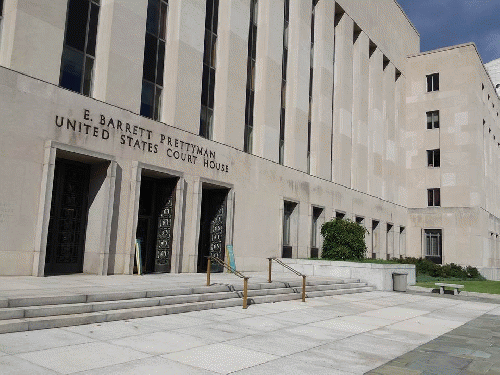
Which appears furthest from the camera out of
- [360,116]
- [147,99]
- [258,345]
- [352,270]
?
[360,116]

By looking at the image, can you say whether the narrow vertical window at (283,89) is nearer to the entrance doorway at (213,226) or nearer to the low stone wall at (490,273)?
the entrance doorway at (213,226)

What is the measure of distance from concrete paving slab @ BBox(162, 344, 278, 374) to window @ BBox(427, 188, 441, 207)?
4143 cm

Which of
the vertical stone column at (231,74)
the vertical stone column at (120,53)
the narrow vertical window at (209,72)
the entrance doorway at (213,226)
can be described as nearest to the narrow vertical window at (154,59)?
the vertical stone column at (120,53)

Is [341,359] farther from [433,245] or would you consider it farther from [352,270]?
[433,245]

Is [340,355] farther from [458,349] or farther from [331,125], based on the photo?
[331,125]

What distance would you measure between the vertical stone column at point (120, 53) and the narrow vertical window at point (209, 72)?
162 inches

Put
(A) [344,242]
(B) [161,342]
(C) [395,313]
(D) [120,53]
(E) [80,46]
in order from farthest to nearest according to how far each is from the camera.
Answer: (A) [344,242]
(D) [120,53]
(E) [80,46]
(C) [395,313]
(B) [161,342]

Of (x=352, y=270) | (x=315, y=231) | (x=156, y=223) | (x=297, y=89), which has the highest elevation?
(x=297, y=89)

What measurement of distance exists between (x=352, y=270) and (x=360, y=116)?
679 inches

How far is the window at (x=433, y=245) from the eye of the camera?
147 feet

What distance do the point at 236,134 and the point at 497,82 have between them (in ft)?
278

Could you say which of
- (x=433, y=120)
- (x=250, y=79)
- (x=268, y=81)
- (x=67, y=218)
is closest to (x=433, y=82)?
(x=433, y=120)

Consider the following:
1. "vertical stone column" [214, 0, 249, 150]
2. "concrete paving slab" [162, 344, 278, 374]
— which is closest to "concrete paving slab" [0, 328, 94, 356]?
"concrete paving slab" [162, 344, 278, 374]

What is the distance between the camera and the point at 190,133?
20.7 metres
